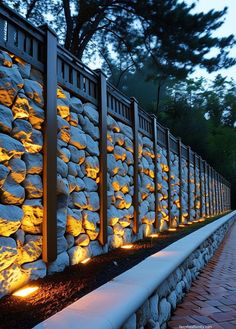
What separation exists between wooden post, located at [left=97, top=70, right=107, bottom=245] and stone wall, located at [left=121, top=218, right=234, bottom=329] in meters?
0.97

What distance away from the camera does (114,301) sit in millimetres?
1899

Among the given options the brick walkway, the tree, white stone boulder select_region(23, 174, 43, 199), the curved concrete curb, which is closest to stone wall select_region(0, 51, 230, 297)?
white stone boulder select_region(23, 174, 43, 199)

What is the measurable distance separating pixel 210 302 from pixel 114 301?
1.61m

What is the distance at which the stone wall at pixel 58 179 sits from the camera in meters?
2.37

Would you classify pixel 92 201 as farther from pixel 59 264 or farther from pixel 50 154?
pixel 50 154

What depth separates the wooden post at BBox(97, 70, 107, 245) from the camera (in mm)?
3768

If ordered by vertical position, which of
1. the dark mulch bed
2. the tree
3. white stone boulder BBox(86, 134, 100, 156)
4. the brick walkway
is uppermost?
the tree

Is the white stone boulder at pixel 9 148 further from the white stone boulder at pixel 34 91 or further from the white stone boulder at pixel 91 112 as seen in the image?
the white stone boulder at pixel 91 112

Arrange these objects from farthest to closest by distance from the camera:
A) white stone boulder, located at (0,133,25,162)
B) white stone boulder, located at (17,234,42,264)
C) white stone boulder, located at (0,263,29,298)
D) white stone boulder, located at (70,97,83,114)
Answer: white stone boulder, located at (70,97,83,114) < white stone boulder, located at (17,234,42,264) < white stone boulder, located at (0,133,25,162) < white stone boulder, located at (0,263,29,298)

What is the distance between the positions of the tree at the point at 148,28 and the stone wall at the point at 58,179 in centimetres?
490

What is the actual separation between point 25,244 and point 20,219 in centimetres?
21

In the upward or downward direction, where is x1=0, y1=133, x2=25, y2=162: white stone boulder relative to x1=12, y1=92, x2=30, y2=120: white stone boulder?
downward

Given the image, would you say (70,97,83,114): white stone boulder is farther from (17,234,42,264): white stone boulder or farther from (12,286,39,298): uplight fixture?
(12,286,39,298): uplight fixture

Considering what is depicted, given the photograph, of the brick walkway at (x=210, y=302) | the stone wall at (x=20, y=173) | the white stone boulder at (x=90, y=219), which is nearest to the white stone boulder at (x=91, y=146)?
the white stone boulder at (x=90, y=219)
